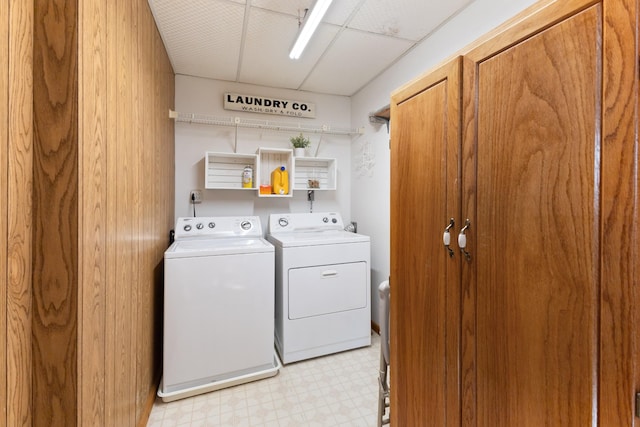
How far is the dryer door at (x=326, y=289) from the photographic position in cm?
227

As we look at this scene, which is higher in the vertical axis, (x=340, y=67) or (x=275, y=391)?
(x=340, y=67)

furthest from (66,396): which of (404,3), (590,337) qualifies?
(404,3)

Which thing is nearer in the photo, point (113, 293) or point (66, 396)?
point (66, 396)

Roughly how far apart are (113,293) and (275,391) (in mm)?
1315

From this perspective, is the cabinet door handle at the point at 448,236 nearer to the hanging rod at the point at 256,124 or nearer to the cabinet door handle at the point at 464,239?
the cabinet door handle at the point at 464,239

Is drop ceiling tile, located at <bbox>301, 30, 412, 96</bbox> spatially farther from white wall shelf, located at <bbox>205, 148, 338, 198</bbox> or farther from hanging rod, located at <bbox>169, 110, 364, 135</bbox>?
white wall shelf, located at <bbox>205, 148, 338, 198</bbox>

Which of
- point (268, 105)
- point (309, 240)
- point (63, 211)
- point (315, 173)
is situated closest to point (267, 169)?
point (315, 173)

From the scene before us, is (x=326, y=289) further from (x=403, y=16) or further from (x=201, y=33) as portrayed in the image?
(x=201, y=33)

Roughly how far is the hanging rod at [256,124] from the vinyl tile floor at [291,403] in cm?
213

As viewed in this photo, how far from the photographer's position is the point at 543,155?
65 centimetres

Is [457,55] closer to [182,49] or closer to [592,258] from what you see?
[592,258]

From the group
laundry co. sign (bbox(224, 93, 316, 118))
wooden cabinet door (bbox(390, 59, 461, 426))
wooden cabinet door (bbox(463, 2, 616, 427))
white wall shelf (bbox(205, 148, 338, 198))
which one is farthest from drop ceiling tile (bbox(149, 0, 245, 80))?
wooden cabinet door (bbox(463, 2, 616, 427))

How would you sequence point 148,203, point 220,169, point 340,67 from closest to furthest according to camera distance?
point 148,203 < point 340,67 < point 220,169

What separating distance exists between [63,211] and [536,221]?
1282 millimetres
